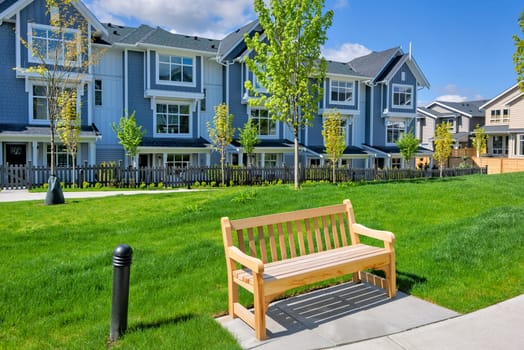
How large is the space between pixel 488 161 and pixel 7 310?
43.4 m

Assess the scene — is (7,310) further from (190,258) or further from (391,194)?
(391,194)

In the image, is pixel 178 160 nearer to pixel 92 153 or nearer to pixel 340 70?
pixel 92 153

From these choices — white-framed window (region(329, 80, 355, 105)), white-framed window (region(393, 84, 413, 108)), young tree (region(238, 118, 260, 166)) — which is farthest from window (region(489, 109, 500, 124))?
young tree (region(238, 118, 260, 166))

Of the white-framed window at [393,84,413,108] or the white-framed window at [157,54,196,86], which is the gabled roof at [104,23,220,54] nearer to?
the white-framed window at [157,54,196,86]

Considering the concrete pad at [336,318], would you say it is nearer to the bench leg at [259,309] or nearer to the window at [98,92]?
the bench leg at [259,309]

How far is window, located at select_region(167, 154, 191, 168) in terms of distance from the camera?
2866cm

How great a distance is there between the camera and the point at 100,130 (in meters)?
26.9

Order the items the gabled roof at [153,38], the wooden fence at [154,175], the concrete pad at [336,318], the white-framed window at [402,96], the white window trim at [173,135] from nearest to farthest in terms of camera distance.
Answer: the concrete pad at [336,318], the wooden fence at [154,175], the gabled roof at [153,38], the white window trim at [173,135], the white-framed window at [402,96]

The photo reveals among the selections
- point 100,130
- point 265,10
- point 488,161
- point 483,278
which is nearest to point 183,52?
point 100,130

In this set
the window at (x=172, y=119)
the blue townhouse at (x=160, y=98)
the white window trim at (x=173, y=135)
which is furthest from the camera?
the window at (x=172, y=119)

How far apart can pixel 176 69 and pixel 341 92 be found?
14.2 m

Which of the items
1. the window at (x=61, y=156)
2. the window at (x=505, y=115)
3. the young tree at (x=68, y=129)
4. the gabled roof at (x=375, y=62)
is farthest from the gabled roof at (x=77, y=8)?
the window at (x=505, y=115)

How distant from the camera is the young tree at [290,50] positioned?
1516 centimetres

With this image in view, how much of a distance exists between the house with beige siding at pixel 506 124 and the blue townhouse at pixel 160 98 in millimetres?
17939
